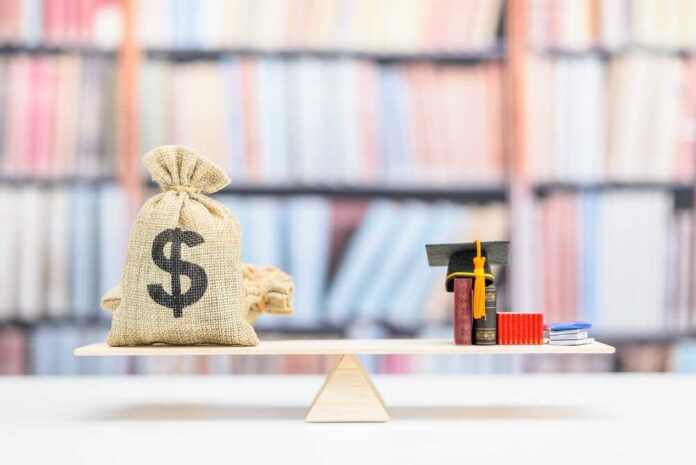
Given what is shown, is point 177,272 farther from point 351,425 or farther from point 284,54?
point 284,54

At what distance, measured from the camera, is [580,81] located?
3.13 meters

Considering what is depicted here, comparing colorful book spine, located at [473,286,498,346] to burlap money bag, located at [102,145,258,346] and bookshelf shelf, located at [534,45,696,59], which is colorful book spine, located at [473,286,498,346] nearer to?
burlap money bag, located at [102,145,258,346]

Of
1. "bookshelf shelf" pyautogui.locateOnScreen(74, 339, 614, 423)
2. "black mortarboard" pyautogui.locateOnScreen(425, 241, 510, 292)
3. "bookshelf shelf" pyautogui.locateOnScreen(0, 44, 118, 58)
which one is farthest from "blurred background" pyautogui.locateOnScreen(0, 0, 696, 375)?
"bookshelf shelf" pyautogui.locateOnScreen(74, 339, 614, 423)

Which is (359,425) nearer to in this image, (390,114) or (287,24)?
(390,114)

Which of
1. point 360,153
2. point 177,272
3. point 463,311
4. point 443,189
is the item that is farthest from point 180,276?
point 443,189

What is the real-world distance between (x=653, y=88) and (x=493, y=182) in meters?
0.64

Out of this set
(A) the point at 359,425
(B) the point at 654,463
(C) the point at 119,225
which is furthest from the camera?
(C) the point at 119,225

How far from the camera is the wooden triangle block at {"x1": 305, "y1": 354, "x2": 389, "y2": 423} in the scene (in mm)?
2053

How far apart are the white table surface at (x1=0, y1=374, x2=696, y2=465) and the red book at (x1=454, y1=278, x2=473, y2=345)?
0.19m

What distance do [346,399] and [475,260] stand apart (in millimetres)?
438

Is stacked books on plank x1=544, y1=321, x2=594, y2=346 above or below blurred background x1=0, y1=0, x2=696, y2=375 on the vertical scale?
below

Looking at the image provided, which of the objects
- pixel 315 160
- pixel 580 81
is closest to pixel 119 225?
pixel 315 160

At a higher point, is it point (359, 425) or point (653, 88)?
point (653, 88)

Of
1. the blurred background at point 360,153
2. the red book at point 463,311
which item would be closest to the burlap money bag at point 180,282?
the red book at point 463,311
